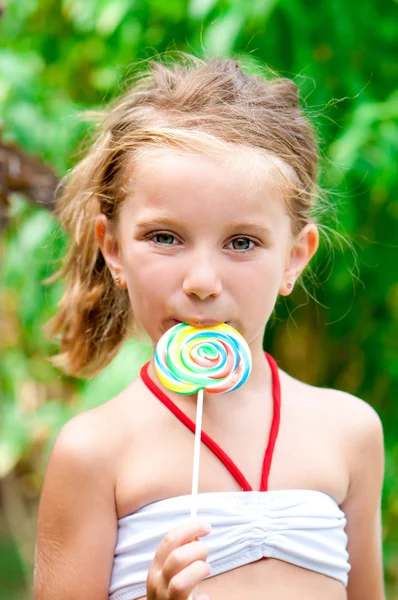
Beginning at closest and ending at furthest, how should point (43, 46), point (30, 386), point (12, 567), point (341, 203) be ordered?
point (341, 203) → point (43, 46) → point (30, 386) → point (12, 567)

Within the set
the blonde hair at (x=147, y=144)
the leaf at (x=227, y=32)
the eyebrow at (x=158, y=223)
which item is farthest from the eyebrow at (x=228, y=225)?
the leaf at (x=227, y=32)

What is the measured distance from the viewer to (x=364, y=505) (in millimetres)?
2115

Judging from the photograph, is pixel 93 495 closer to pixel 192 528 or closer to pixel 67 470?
pixel 67 470

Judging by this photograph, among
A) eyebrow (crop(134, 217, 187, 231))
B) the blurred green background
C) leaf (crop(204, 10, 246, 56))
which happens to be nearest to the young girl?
eyebrow (crop(134, 217, 187, 231))

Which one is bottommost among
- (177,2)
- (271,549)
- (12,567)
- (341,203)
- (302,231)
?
(12,567)

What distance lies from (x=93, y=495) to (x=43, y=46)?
2.85m

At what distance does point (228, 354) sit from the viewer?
73.8 inches

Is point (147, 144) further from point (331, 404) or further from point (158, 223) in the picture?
point (331, 404)

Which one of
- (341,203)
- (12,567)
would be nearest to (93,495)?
(341,203)

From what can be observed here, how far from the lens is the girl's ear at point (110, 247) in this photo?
2045 mm

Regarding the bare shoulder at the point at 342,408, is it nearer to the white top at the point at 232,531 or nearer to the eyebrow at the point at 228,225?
the white top at the point at 232,531

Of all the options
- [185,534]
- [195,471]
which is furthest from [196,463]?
[185,534]

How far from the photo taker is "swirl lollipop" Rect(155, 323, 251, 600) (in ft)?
6.13

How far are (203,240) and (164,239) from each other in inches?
3.6
